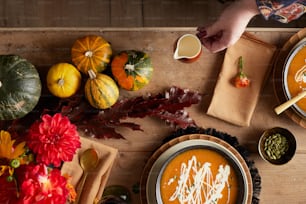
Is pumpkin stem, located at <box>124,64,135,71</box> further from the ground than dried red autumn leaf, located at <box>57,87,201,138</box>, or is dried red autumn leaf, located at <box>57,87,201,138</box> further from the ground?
pumpkin stem, located at <box>124,64,135,71</box>

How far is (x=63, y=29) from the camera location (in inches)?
47.7

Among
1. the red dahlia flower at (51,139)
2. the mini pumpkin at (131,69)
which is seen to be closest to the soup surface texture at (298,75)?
the mini pumpkin at (131,69)

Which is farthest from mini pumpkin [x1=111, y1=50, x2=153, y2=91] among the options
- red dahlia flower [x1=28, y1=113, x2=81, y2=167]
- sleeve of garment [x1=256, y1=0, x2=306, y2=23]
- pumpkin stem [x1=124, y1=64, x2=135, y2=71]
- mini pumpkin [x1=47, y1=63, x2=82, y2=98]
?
sleeve of garment [x1=256, y1=0, x2=306, y2=23]

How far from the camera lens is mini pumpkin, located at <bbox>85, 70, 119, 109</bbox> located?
1.12 metres

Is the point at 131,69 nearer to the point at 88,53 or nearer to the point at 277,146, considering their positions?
the point at 88,53

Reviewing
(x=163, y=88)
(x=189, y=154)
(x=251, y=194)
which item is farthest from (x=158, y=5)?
(x=251, y=194)

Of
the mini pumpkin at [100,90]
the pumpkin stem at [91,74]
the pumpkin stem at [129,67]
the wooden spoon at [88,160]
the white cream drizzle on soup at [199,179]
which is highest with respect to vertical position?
the pumpkin stem at [129,67]

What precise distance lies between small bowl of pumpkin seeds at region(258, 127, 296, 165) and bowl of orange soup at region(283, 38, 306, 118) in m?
0.07

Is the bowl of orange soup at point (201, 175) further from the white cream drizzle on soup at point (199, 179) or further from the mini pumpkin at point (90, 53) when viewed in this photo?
the mini pumpkin at point (90, 53)

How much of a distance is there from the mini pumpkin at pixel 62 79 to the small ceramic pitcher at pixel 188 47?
263 millimetres

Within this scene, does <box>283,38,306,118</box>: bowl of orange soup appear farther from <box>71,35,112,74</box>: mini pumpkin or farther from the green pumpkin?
the green pumpkin

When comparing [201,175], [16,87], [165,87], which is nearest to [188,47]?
[165,87]

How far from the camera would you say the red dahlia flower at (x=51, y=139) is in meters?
1.01

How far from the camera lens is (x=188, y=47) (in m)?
1.18
